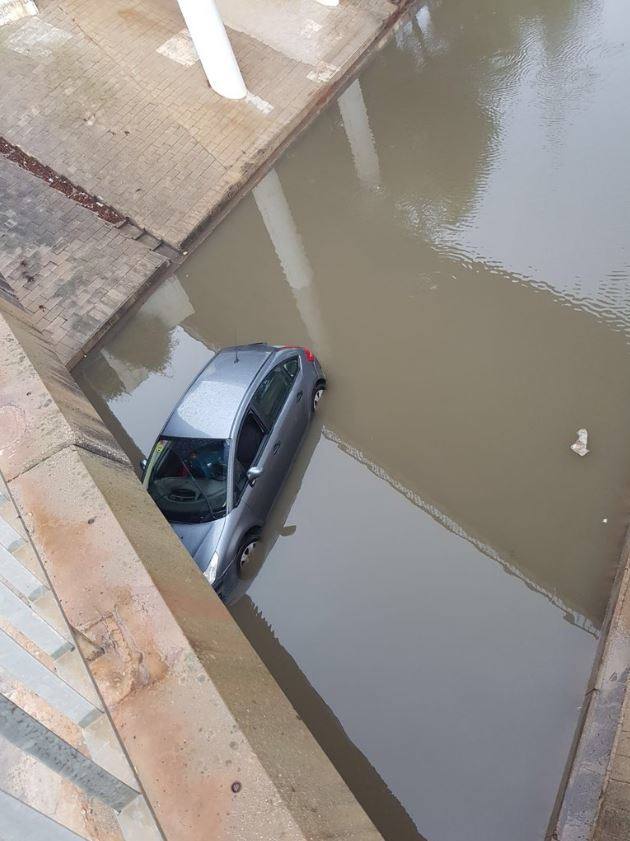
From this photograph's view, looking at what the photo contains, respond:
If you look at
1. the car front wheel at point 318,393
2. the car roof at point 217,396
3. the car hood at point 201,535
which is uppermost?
the car roof at point 217,396

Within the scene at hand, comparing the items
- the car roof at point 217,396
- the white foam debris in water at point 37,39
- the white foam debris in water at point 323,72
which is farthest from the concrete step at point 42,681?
the white foam debris in water at point 37,39

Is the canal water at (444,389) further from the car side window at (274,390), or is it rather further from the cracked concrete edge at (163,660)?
the cracked concrete edge at (163,660)

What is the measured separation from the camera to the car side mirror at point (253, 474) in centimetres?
641

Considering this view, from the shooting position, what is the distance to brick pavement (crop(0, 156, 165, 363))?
9.49 m

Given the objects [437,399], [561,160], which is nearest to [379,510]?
[437,399]

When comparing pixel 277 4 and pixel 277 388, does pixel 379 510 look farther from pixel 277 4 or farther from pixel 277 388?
pixel 277 4

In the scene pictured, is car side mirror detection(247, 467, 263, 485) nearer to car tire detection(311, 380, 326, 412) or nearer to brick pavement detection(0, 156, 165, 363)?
car tire detection(311, 380, 326, 412)

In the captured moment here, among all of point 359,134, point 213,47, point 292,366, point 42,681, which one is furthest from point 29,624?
point 213,47

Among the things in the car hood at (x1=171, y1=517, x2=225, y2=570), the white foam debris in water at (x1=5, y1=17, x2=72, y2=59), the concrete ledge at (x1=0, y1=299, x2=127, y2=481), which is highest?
the white foam debris in water at (x1=5, y1=17, x2=72, y2=59)

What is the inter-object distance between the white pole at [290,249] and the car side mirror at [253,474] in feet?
7.56

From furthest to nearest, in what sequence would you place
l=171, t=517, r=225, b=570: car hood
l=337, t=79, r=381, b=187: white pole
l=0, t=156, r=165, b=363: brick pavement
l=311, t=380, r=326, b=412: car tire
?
l=337, t=79, r=381, b=187: white pole
l=0, t=156, r=165, b=363: brick pavement
l=311, t=380, r=326, b=412: car tire
l=171, t=517, r=225, b=570: car hood

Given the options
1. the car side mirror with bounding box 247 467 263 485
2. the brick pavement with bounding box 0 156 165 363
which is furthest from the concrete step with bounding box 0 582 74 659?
the brick pavement with bounding box 0 156 165 363

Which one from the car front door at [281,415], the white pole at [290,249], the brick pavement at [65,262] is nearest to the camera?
the car front door at [281,415]

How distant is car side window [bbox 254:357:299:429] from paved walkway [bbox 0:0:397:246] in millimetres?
3973
